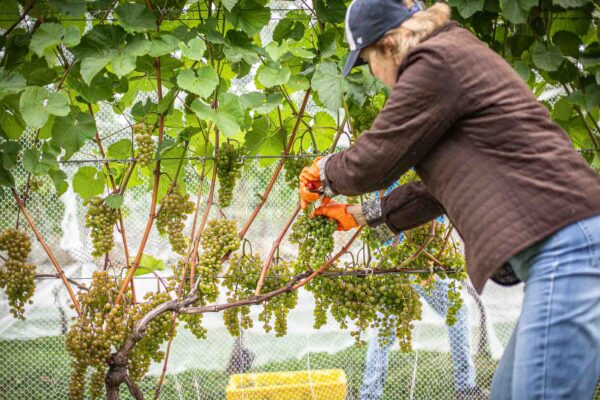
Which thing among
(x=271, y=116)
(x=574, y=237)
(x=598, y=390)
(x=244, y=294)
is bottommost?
(x=598, y=390)

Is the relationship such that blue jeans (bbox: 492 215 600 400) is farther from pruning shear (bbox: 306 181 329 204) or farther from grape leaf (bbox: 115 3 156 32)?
grape leaf (bbox: 115 3 156 32)

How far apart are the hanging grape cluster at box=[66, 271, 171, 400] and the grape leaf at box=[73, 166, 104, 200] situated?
42cm

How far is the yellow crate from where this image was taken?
132 inches

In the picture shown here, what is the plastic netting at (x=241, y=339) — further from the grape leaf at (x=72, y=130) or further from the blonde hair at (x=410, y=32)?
the blonde hair at (x=410, y=32)

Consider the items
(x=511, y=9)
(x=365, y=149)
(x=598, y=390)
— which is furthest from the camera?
(x=598, y=390)

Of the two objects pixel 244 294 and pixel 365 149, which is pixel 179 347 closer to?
pixel 244 294

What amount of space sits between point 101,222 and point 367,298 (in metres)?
→ 0.97

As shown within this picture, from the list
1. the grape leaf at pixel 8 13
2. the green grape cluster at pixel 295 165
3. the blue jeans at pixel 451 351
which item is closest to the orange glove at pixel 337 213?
the green grape cluster at pixel 295 165

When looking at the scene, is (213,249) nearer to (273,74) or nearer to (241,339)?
(273,74)

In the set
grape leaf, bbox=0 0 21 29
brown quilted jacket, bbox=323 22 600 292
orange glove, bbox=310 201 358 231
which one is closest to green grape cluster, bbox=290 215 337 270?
orange glove, bbox=310 201 358 231

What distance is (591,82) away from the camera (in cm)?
240

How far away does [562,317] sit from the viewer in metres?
1.37

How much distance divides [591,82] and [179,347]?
257cm

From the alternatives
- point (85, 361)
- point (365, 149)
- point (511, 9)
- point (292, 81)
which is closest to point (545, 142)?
point (365, 149)
